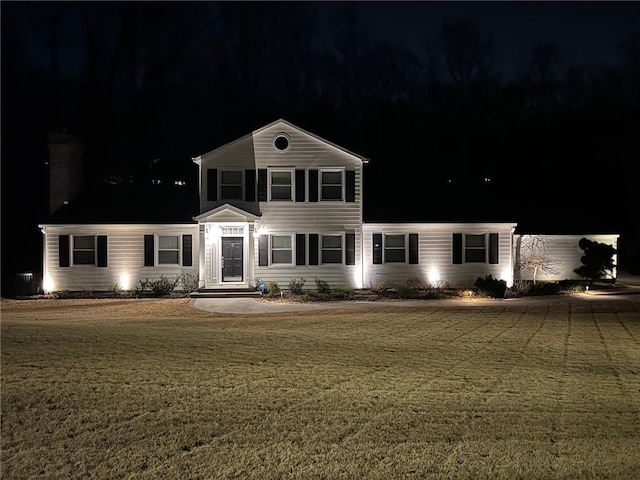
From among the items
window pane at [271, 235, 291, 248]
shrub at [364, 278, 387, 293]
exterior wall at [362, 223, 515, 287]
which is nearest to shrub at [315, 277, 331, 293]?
shrub at [364, 278, 387, 293]

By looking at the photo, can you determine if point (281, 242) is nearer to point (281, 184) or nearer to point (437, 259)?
point (281, 184)

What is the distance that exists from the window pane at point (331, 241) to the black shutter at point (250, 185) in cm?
338

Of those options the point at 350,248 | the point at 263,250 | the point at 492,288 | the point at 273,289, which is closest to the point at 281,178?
the point at 263,250

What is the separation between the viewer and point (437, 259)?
25531 millimetres

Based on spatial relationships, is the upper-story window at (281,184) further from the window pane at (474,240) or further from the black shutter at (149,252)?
the window pane at (474,240)

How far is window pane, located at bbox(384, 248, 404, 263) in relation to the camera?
25.5 metres

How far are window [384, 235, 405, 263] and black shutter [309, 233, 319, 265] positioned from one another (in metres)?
3.06

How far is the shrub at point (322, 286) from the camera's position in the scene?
23.4 meters

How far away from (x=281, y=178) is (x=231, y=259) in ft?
12.9

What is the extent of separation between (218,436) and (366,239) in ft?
62.5

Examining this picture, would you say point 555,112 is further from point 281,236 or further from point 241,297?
point 241,297

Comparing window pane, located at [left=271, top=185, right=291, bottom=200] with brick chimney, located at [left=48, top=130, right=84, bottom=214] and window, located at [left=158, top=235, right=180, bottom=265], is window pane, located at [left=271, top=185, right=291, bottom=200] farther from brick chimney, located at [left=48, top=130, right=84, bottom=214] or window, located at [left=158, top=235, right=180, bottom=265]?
brick chimney, located at [left=48, top=130, right=84, bottom=214]

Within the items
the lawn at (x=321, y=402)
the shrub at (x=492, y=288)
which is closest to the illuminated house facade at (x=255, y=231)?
the shrub at (x=492, y=288)

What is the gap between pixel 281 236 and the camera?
24.8 metres
